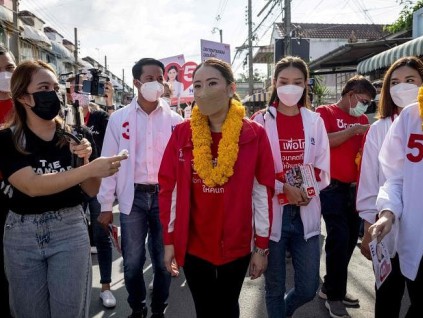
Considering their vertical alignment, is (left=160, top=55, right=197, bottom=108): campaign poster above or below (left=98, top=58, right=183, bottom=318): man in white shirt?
above

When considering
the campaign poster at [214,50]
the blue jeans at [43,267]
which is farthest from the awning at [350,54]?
the blue jeans at [43,267]

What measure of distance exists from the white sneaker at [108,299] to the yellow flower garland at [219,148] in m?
2.28

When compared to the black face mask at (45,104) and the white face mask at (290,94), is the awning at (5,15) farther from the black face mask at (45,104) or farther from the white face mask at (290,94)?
the white face mask at (290,94)

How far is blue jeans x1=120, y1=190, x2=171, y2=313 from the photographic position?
3527mm

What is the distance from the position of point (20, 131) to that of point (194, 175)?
1.08 meters

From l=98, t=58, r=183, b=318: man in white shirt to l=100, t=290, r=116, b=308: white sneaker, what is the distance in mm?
520

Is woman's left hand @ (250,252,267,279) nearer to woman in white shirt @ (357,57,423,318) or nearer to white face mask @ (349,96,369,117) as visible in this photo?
woman in white shirt @ (357,57,423,318)

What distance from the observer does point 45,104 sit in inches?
97.3

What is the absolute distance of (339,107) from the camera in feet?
13.8

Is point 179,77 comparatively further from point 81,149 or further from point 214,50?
point 81,149

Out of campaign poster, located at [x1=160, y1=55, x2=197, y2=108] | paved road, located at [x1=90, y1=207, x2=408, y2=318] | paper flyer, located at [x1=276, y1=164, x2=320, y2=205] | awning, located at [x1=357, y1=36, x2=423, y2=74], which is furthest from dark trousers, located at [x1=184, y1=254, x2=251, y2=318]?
campaign poster, located at [x1=160, y1=55, x2=197, y2=108]

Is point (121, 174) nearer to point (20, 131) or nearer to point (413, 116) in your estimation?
point (20, 131)

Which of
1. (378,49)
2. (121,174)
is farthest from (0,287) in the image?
(378,49)

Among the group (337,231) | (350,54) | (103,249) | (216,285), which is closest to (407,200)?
(216,285)
